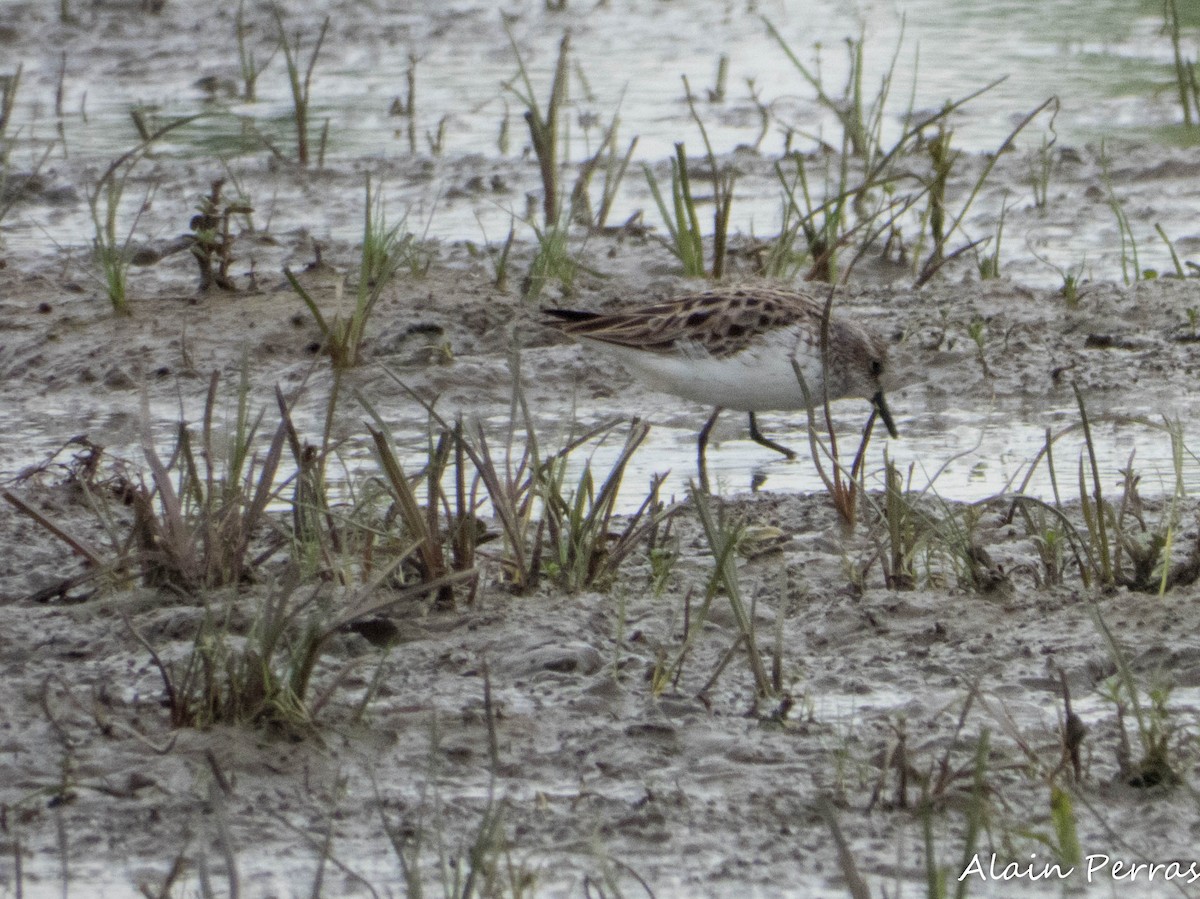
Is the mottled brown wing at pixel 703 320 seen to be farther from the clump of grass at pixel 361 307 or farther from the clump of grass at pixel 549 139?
the clump of grass at pixel 549 139

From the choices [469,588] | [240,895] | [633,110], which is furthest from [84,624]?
[633,110]

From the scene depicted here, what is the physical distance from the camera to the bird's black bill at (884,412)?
658 centimetres

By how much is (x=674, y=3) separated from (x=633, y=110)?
11.4ft

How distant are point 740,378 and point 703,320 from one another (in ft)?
0.92

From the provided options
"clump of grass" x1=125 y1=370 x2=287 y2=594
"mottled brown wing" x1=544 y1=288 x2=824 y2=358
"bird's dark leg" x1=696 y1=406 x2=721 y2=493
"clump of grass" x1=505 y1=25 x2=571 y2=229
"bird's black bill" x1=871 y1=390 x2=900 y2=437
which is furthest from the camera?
"clump of grass" x1=505 y1=25 x2=571 y2=229

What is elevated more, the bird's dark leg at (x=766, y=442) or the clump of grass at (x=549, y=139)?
the clump of grass at (x=549, y=139)

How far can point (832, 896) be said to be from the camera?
3326mm

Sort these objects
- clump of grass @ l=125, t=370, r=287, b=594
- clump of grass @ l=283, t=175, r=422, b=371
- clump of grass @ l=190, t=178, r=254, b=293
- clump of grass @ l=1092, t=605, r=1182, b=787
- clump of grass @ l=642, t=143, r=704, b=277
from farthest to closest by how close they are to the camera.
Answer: clump of grass @ l=642, t=143, r=704, b=277 < clump of grass @ l=190, t=178, r=254, b=293 < clump of grass @ l=283, t=175, r=422, b=371 < clump of grass @ l=125, t=370, r=287, b=594 < clump of grass @ l=1092, t=605, r=1182, b=787

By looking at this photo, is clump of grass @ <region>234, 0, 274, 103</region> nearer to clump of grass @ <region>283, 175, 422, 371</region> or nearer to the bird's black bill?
clump of grass @ <region>283, 175, 422, 371</region>

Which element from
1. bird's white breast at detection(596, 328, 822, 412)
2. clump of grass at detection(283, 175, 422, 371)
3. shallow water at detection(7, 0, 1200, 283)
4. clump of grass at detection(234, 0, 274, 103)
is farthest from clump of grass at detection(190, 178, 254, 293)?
clump of grass at detection(234, 0, 274, 103)

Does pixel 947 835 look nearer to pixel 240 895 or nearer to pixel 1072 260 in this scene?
pixel 240 895

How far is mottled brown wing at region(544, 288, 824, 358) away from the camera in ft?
21.2

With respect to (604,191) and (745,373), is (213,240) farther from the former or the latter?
(745,373)

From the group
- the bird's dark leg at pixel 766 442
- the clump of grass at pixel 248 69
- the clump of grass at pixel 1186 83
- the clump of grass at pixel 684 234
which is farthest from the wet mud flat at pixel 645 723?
the clump of grass at pixel 248 69
